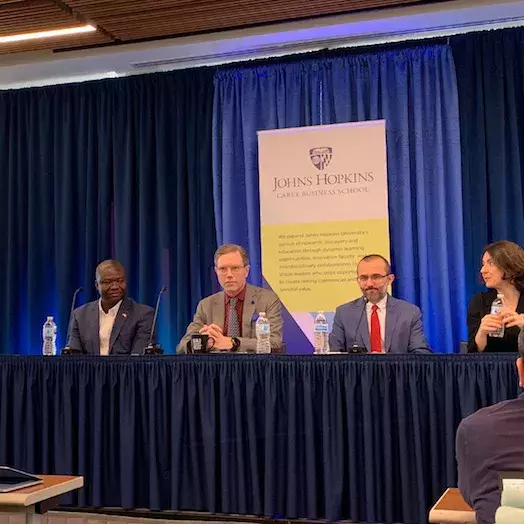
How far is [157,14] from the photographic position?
15.5ft

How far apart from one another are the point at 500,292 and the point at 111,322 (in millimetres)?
2342

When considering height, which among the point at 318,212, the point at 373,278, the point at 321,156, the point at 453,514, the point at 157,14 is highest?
the point at 157,14

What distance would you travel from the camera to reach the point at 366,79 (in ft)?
17.5

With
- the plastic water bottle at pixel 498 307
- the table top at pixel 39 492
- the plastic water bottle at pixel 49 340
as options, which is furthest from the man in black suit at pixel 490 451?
the plastic water bottle at pixel 49 340

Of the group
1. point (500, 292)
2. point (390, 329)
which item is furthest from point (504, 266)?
point (390, 329)

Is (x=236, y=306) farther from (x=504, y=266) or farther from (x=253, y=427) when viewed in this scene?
(x=504, y=266)

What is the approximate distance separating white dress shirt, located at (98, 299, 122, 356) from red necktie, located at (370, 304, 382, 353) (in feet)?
5.23

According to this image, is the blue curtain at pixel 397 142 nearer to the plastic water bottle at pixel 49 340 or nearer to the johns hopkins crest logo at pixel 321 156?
the johns hopkins crest logo at pixel 321 156

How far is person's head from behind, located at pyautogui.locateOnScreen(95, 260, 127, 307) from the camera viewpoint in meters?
4.73

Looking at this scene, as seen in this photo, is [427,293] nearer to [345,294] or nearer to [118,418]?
[345,294]

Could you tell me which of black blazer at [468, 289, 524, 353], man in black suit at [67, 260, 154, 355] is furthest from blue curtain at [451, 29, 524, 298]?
man in black suit at [67, 260, 154, 355]

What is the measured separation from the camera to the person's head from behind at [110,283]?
473 cm

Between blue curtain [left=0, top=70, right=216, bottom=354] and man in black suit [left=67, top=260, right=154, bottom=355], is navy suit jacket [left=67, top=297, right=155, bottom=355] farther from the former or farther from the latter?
blue curtain [left=0, top=70, right=216, bottom=354]

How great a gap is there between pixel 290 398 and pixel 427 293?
2.12m
